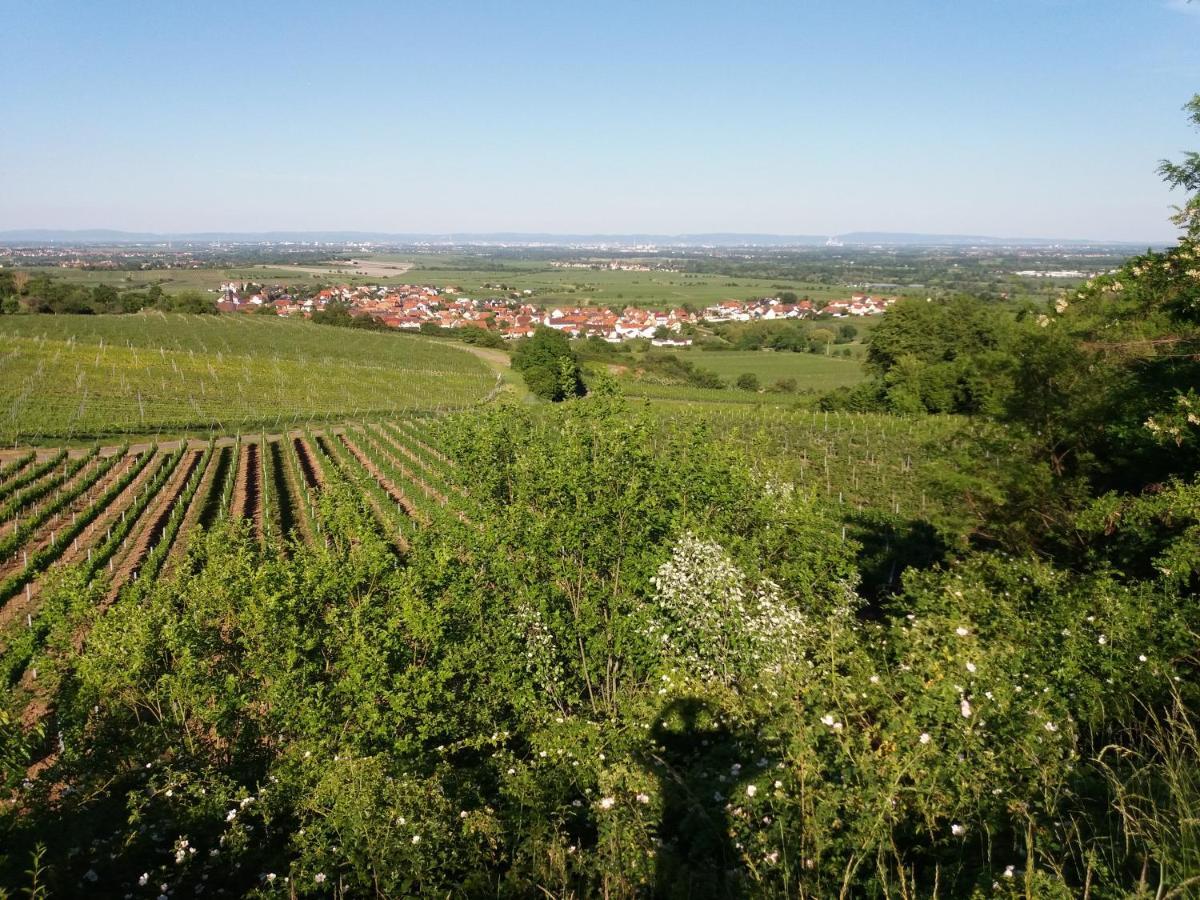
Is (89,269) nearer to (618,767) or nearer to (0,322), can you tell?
(0,322)

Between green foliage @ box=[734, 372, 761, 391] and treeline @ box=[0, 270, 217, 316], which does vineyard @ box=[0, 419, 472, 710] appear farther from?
treeline @ box=[0, 270, 217, 316]

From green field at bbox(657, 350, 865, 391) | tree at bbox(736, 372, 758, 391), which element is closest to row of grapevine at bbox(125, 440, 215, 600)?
tree at bbox(736, 372, 758, 391)

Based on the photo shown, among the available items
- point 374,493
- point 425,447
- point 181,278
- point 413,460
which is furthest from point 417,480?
point 181,278

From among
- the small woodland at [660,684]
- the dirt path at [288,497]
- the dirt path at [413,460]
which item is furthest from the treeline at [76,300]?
the small woodland at [660,684]

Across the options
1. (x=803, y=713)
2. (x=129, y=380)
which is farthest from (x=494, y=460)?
(x=129, y=380)

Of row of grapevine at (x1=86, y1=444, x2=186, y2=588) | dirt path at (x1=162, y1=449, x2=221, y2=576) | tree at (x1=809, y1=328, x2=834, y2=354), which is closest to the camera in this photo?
row of grapevine at (x1=86, y1=444, x2=186, y2=588)
